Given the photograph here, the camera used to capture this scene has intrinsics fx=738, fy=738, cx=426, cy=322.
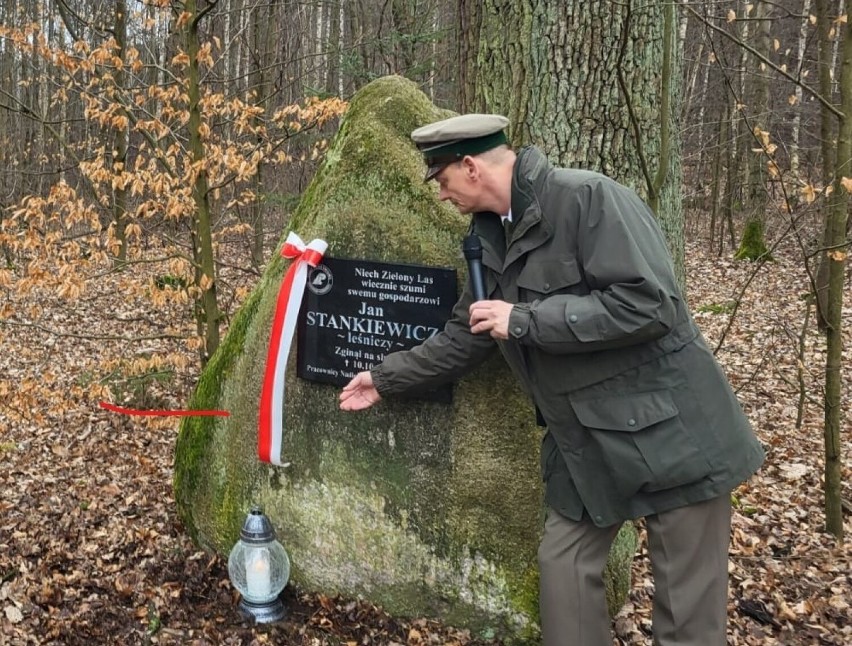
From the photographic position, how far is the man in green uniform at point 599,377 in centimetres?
239

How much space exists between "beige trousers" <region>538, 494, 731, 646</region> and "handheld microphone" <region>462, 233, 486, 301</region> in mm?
884

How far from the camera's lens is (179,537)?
427 centimetres

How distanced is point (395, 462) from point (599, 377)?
1321 mm

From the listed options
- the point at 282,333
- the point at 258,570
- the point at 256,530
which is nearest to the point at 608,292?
the point at 282,333

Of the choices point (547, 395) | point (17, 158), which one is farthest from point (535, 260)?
point (17, 158)

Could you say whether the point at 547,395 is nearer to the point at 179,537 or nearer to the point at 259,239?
the point at 179,537

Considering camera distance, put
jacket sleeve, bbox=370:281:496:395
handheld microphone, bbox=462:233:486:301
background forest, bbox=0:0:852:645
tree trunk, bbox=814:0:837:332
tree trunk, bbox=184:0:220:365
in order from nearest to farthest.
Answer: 1. handheld microphone, bbox=462:233:486:301
2. jacket sleeve, bbox=370:281:496:395
3. background forest, bbox=0:0:852:645
4. tree trunk, bbox=814:0:837:332
5. tree trunk, bbox=184:0:220:365

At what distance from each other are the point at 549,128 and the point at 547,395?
1666 millimetres

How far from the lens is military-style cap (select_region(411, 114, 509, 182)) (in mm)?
2549

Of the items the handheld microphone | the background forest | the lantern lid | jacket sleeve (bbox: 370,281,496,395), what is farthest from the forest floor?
the handheld microphone

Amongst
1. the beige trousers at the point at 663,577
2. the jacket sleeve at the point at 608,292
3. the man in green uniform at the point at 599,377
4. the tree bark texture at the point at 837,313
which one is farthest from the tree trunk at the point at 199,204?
the tree bark texture at the point at 837,313

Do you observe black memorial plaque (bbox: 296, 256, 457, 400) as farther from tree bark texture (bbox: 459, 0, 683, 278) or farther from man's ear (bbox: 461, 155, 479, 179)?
tree bark texture (bbox: 459, 0, 683, 278)

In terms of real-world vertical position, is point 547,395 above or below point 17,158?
below

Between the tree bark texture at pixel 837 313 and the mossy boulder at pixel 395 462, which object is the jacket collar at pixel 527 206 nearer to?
the mossy boulder at pixel 395 462
